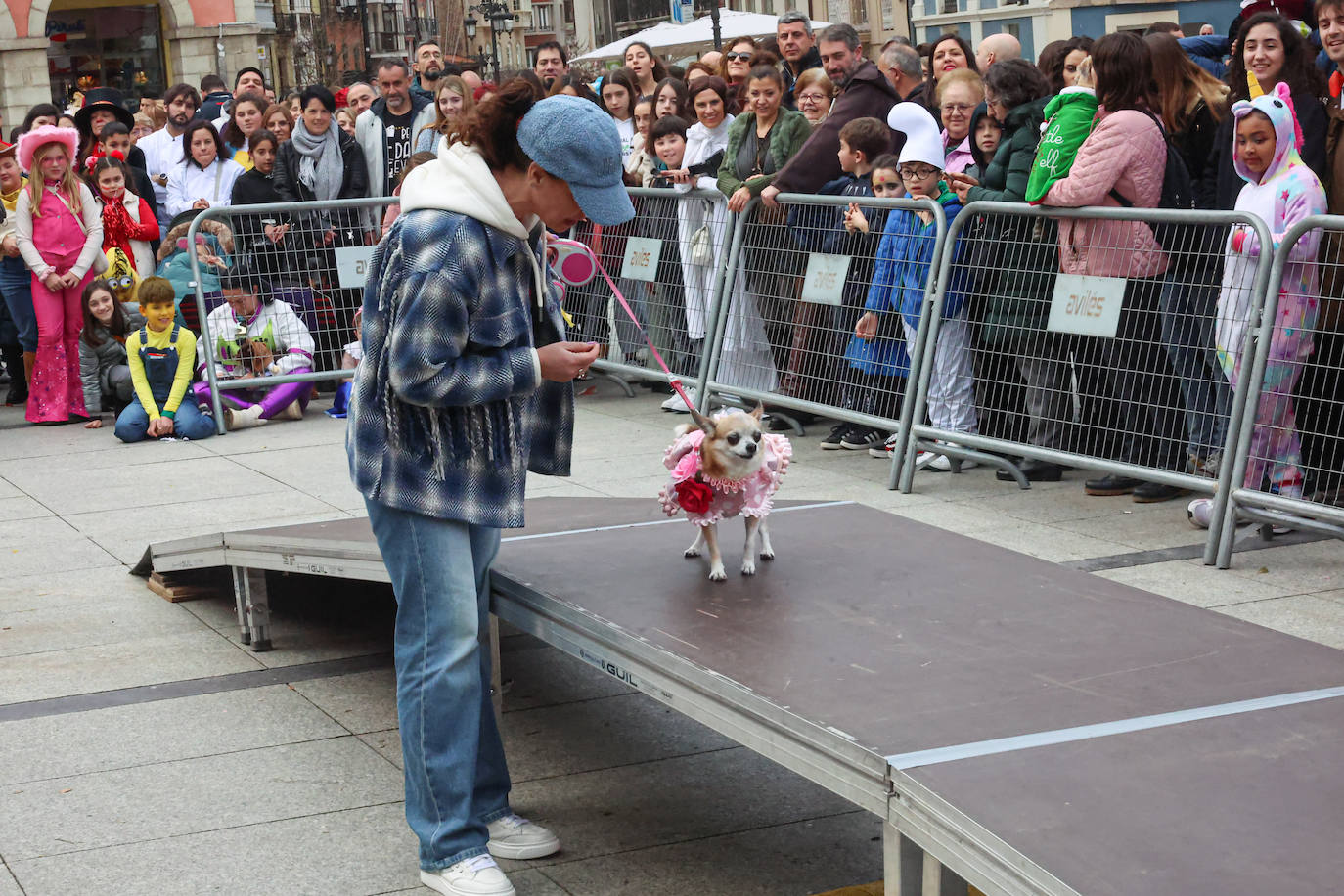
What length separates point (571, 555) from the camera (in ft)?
16.1

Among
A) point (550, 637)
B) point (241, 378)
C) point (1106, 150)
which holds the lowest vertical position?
point (241, 378)

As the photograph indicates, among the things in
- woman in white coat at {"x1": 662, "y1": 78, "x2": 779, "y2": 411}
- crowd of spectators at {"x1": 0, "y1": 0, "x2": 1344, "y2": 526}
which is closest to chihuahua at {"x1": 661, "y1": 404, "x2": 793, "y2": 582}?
crowd of spectators at {"x1": 0, "y1": 0, "x2": 1344, "y2": 526}

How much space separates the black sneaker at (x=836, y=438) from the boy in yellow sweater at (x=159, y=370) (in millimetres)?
4186

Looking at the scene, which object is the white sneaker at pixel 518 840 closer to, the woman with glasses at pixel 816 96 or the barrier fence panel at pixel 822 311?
the barrier fence panel at pixel 822 311

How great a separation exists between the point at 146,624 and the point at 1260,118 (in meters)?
5.02

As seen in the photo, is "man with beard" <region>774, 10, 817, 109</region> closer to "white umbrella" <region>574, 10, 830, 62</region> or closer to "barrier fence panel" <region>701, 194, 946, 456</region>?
"barrier fence panel" <region>701, 194, 946, 456</region>

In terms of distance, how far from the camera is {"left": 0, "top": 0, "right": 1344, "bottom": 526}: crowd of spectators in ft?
23.2

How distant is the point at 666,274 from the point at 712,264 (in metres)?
0.47

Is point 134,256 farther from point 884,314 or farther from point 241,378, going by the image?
point 884,314

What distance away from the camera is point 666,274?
394 inches

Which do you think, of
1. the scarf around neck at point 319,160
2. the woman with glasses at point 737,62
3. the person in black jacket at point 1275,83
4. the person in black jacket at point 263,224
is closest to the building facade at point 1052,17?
the woman with glasses at point 737,62

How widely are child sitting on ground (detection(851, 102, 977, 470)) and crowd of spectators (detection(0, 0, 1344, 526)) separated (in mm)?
18

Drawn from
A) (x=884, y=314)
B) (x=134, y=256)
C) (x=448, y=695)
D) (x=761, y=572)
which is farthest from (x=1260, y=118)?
(x=134, y=256)

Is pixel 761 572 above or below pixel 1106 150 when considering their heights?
below
